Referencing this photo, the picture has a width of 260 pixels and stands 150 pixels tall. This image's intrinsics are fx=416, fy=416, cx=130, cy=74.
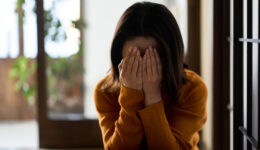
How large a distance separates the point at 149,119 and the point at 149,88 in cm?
10

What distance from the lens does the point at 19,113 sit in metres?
4.56

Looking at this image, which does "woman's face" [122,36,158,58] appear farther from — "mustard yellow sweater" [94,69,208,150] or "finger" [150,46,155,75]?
"mustard yellow sweater" [94,69,208,150]

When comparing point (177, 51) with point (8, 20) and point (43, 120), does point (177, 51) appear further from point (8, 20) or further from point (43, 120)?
point (8, 20)

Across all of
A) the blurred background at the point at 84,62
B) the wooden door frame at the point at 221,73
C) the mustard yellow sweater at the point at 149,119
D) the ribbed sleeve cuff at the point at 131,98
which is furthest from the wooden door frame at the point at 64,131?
the ribbed sleeve cuff at the point at 131,98

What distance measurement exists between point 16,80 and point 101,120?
3229mm

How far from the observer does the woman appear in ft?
4.12

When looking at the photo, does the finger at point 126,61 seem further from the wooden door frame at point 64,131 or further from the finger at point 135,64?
the wooden door frame at point 64,131

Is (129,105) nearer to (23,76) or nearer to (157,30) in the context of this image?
(157,30)

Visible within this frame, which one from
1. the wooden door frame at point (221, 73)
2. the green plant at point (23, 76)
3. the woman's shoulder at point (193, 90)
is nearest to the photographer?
the woman's shoulder at point (193, 90)

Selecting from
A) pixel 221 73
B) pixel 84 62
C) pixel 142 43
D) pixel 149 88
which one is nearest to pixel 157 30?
pixel 142 43

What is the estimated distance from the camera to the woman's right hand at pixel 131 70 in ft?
4.10
